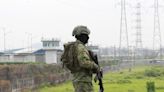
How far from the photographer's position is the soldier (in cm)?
511

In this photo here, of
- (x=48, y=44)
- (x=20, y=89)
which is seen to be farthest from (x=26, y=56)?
(x=20, y=89)

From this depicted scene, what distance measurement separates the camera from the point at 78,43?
17.6ft

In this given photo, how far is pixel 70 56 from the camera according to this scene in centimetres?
535

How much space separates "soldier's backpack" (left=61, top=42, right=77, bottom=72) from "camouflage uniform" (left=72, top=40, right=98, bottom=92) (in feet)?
0.23

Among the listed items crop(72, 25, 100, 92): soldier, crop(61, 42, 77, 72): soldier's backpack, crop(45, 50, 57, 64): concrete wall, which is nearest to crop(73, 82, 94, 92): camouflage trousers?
crop(72, 25, 100, 92): soldier

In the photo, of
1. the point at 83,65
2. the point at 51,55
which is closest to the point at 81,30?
the point at 83,65

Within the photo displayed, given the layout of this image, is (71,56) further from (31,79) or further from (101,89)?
(31,79)

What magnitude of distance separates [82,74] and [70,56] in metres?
0.25

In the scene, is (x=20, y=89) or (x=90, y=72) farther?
(x=20, y=89)

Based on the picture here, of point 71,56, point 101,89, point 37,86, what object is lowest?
point 37,86

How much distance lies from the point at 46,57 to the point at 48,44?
17.6 feet

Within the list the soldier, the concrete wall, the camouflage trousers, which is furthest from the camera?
the concrete wall

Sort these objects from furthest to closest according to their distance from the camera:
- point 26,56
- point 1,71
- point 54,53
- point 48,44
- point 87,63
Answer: point 48,44, point 54,53, point 26,56, point 1,71, point 87,63

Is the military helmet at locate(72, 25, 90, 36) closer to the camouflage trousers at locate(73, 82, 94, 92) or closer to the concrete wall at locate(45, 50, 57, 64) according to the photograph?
the camouflage trousers at locate(73, 82, 94, 92)
